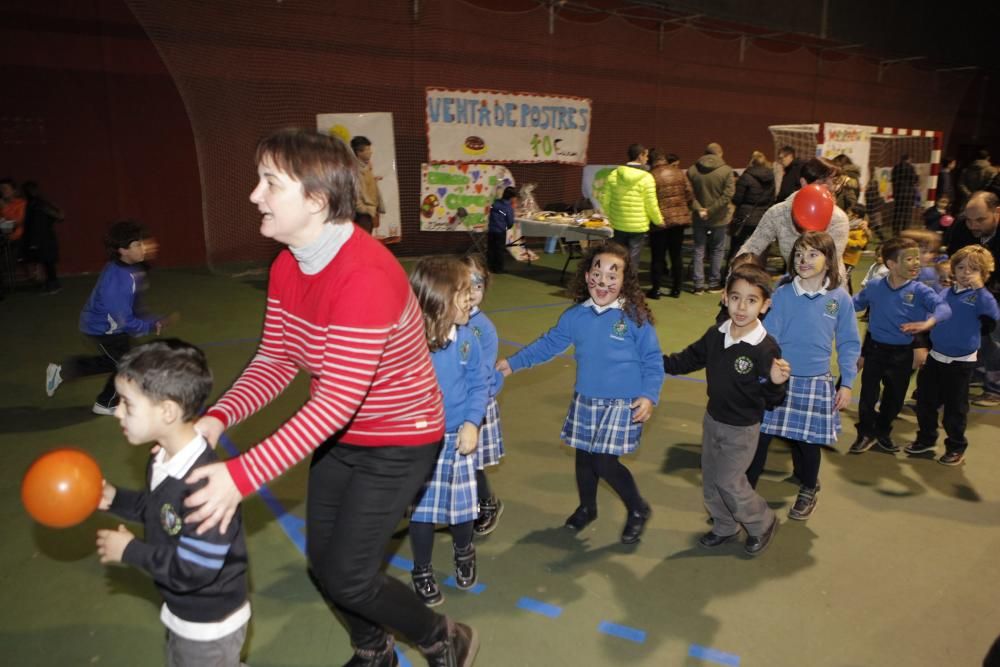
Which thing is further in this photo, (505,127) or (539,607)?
(505,127)

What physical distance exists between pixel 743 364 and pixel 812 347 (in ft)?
2.69

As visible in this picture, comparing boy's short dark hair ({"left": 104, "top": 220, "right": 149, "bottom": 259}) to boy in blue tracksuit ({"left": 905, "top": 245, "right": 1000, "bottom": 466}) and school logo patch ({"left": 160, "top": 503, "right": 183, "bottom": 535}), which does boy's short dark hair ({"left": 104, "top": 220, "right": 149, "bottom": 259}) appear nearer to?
school logo patch ({"left": 160, "top": 503, "right": 183, "bottom": 535})

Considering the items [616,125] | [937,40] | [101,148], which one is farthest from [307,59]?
[937,40]

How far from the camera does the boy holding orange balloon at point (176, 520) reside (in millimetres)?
1944

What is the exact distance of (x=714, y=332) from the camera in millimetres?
3561

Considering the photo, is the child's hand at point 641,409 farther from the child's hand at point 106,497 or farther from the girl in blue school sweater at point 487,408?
the child's hand at point 106,497

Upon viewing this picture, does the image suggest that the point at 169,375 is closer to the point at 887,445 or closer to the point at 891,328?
the point at 891,328

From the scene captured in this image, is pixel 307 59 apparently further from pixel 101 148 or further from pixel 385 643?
pixel 385 643

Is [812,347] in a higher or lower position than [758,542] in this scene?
higher

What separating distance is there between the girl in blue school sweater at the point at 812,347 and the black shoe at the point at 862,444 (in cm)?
112

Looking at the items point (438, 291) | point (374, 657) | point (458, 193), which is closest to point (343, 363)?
point (438, 291)

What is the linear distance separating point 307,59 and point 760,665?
11017 millimetres

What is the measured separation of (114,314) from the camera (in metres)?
5.23

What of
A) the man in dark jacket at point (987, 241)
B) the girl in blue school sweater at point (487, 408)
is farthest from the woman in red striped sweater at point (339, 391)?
the man in dark jacket at point (987, 241)
